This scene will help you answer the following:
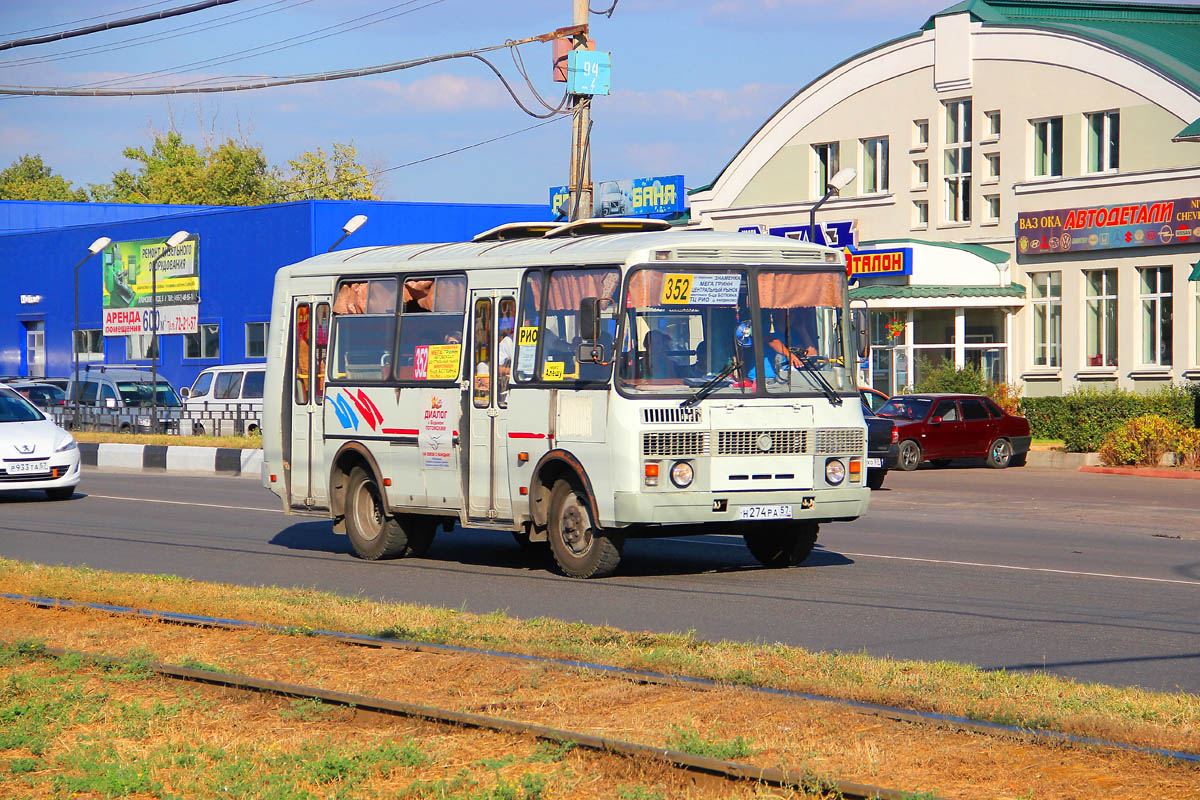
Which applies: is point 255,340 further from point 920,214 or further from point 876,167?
point 920,214

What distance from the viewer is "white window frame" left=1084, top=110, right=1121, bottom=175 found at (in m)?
39.1

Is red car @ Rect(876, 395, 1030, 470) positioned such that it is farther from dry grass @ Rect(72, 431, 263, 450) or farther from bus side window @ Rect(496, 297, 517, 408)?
bus side window @ Rect(496, 297, 517, 408)

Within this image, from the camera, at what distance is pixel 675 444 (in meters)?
12.3

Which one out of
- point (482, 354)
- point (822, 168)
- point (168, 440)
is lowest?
point (168, 440)

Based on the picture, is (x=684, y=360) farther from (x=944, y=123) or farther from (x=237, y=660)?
(x=944, y=123)

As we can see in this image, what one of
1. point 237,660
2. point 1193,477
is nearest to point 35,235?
point 1193,477

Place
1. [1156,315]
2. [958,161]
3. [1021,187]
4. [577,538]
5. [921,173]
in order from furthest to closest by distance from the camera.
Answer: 1. [921,173]
2. [958,161]
3. [1021,187]
4. [1156,315]
5. [577,538]

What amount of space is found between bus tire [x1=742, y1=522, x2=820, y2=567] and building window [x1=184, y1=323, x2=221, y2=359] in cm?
3981

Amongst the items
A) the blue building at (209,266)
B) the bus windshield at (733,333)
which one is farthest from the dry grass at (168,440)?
the bus windshield at (733,333)

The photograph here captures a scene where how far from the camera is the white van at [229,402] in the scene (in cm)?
3403

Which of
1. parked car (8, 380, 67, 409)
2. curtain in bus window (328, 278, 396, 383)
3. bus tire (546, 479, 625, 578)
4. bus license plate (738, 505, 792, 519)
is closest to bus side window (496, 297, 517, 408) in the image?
bus tire (546, 479, 625, 578)

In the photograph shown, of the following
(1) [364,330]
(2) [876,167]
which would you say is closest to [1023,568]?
(1) [364,330]

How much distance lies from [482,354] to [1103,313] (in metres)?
29.2

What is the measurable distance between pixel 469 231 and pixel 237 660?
42.9 metres
